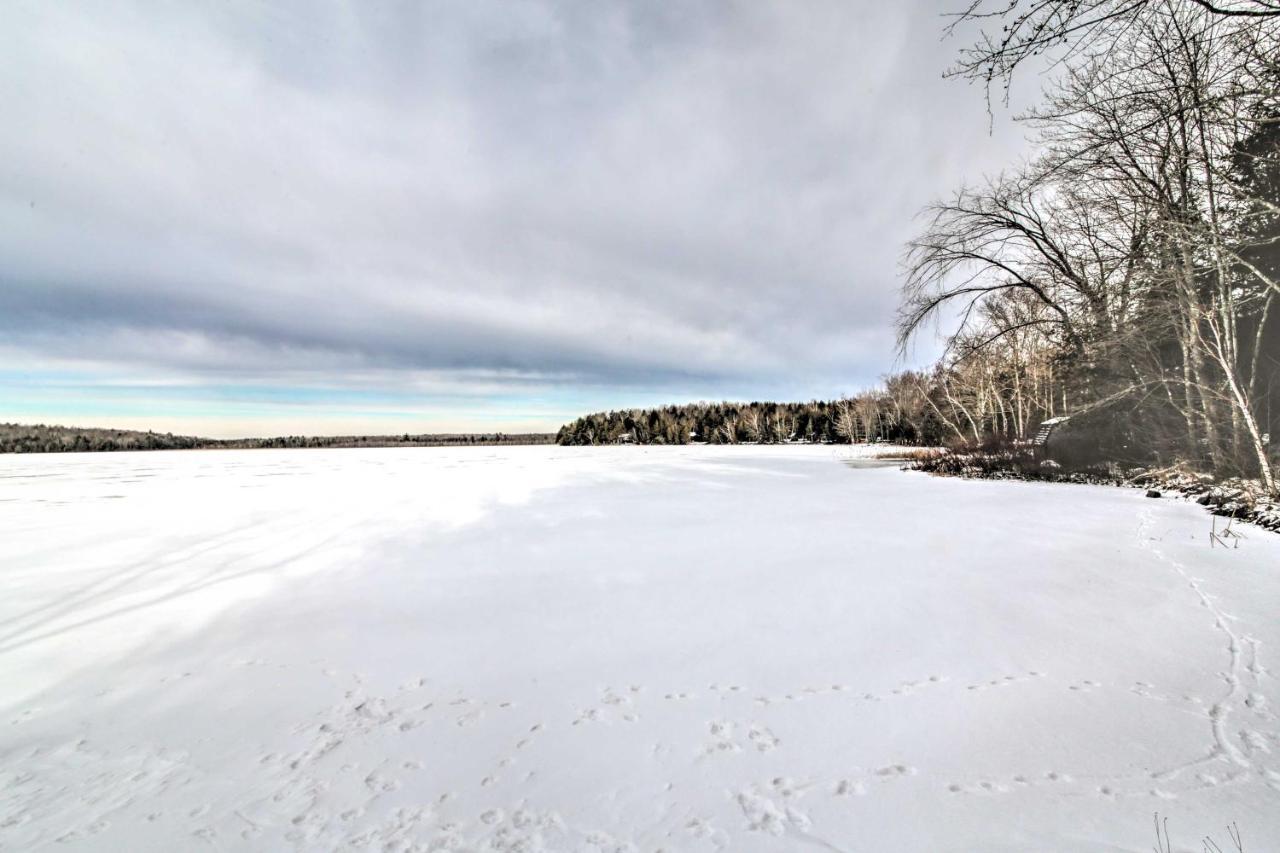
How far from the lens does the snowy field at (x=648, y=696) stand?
2.03 meters

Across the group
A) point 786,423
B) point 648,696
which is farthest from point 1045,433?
point 786,423

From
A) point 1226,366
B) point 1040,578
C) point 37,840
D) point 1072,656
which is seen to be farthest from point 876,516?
point 37,840

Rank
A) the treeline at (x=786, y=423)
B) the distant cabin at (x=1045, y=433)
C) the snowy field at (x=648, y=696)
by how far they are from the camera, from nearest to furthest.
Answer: the snowy field at (x=648, y=696) < the distant cabin at (x=1045, y=433) < the treeline at (x=786, y=423)

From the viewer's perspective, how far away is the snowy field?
203 centimetres

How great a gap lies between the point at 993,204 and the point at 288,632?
17475 mm

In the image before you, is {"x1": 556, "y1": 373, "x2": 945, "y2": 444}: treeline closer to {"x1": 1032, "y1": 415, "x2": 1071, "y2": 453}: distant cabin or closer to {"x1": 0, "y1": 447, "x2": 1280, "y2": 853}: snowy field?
{"x1": 1032, "y1": 415, "x2": 1071, "y2": 453}: distant cabin

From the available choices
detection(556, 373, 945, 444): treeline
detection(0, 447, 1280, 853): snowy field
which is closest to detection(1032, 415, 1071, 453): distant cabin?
detection(0, 447, 1280, 853): snowy field

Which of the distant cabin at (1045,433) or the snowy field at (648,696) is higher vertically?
the distant cabin at (1045,433)

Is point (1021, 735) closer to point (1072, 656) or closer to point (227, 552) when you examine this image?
point (1072, 656)

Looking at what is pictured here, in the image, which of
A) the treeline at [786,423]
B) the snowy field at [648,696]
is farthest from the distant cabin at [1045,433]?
the treeline at [786,423]

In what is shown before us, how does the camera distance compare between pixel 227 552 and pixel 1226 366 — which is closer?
pixel 227 552

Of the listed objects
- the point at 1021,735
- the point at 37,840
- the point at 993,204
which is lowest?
the point at 37,840

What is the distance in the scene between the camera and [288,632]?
3936mm

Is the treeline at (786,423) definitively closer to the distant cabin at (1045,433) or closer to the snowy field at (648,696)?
the distant cabin at (1045,433)
